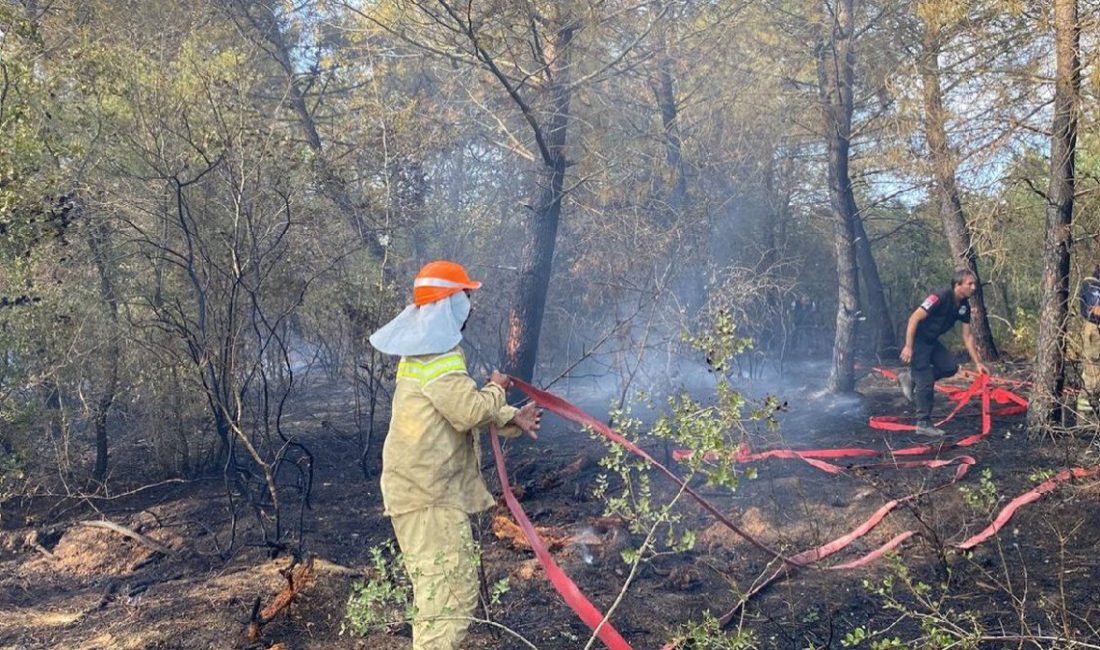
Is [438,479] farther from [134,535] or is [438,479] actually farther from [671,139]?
[671,139]

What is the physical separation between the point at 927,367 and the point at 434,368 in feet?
19.5

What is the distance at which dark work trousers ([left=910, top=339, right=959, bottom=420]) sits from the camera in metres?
8.48

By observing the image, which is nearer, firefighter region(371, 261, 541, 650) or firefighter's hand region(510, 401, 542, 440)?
firefighter region(371, 261, 541, 650)

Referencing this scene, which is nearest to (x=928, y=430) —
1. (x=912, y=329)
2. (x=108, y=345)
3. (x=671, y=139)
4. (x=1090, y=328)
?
(x=912, y=329)

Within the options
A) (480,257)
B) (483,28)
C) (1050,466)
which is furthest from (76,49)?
(1050,466)

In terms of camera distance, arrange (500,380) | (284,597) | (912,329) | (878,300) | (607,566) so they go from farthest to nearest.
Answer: (878,300), (912,329), (607,566), (284,597), (500,380)

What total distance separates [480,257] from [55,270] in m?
5.56

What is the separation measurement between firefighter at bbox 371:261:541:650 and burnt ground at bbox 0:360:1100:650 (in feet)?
2.56

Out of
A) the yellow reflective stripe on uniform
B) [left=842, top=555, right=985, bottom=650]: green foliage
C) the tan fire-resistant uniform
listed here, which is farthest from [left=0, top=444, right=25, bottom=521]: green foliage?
[left=842, top=555, right=985, bottom=650]: green foliage

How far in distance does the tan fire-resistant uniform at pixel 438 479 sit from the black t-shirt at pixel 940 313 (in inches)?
212

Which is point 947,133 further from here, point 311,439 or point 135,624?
point 135,624

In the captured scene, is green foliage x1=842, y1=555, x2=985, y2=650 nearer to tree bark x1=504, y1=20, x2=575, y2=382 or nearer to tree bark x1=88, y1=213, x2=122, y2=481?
tree bark x1=504, y1=20, x2=575, y2=382

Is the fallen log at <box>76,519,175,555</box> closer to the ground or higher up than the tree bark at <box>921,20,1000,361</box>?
closer to the ground

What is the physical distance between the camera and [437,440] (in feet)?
13.5
